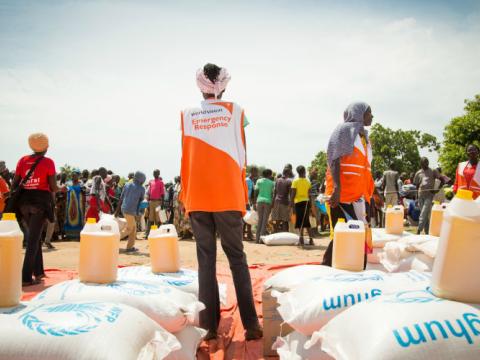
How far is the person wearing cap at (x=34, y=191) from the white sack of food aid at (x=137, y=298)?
2.84m

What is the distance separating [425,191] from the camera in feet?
31.0

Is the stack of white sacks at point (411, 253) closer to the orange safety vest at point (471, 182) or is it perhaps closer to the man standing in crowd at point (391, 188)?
the orange safety vest at point (471, 182)

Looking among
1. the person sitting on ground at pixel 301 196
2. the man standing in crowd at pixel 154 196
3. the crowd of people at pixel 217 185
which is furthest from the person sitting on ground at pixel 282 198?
the crowd of people at pixel 217 185

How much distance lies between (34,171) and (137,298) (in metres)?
3.28

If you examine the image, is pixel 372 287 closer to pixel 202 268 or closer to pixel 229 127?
pixel 202 268

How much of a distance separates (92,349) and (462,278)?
1.38 m

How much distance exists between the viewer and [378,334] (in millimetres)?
1539

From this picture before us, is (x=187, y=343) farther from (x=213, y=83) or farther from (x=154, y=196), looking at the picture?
(x=154, y=196)

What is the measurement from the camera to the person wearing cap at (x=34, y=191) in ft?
16.2

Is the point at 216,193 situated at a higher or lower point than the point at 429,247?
higher

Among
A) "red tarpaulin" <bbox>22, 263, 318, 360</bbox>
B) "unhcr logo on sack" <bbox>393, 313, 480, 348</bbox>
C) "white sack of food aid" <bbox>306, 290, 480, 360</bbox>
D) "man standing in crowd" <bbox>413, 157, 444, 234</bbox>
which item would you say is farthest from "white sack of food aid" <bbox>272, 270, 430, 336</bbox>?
"man standing in crowd" <bbox>413, 157, 444, 234</bbox>

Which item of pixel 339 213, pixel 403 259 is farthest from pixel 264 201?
pixel 339 213

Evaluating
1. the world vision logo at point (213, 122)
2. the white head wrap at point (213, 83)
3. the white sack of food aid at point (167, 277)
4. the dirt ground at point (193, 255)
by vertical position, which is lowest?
the dirt ground at point (193, 255)

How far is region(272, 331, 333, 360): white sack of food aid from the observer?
2.07 meters
